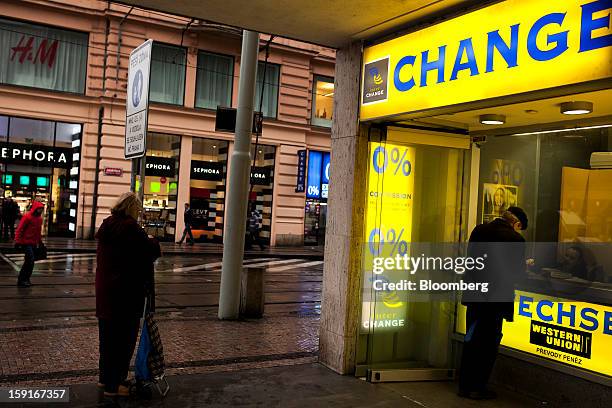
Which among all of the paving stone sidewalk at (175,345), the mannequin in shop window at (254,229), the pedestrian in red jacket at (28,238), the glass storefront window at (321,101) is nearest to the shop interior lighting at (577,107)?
the paving stone sidewalk at (175,345)

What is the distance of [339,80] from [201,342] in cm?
368

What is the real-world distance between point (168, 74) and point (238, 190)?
16393 mm

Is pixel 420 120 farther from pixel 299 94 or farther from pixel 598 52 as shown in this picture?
pixel 299 94

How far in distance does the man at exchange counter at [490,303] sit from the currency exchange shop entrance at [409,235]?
679mm

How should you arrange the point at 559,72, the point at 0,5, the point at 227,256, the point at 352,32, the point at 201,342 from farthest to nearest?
the point at 0,5 → the point at 227,256 → the point at 201,342 → the point at 352,32 → the point at 559,72

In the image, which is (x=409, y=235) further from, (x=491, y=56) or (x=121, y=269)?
(x=121, y=269)

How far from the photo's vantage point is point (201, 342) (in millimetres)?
7895

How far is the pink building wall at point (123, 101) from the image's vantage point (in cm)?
2227

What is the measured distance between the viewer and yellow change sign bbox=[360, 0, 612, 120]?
4.37 m

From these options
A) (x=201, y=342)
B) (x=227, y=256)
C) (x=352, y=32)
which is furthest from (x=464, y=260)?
(x=227, y=256)

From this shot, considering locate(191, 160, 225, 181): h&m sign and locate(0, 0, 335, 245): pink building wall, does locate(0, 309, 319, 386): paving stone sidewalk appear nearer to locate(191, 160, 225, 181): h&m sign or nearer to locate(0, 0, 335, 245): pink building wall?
locate(0, 0, 335, 245): pink building wall

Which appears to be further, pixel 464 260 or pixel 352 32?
pixel 464 260

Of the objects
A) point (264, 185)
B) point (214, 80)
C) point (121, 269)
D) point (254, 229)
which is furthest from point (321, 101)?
point (121, 269)

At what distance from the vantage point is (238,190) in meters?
9.65
